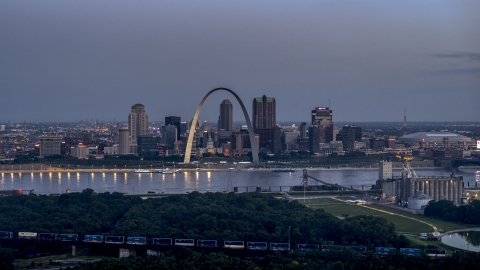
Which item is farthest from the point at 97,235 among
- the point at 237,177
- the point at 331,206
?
the point at 237,177

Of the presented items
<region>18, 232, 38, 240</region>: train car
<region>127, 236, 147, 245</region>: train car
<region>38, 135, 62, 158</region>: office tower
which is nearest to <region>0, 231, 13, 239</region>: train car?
<region>18, 232, 38, 240</region>: train car

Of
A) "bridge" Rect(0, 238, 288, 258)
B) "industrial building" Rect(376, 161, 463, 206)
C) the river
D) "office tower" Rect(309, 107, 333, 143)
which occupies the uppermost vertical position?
"office tower" Rect(309, 107, 333, 143)

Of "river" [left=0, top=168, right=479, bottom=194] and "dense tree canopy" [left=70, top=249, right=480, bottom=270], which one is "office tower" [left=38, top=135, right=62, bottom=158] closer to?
"river" [left=0, top=168, right=479, bottom=194]

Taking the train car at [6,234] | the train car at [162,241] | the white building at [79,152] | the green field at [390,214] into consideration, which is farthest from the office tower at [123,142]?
the train car at [162,241]

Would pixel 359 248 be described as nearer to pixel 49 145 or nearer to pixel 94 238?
pixel 94 238

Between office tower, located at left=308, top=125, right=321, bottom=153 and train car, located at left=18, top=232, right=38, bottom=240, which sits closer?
train car, located at left=18, top=232, right=38, bottom=240

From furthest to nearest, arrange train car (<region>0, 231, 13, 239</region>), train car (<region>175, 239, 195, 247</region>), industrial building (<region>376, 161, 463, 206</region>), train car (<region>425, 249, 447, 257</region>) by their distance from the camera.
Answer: industrial building (<region>376, 161, 463, 206</region>) → train car (<region>0, 231, 13, 239</region>) → train car (<region>175, 239, 195, 247</region>) → train car (<region>425, 249, 447, 257</region>)
